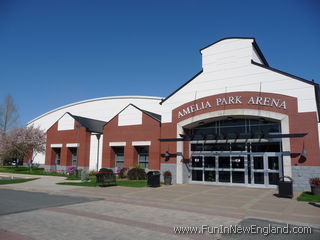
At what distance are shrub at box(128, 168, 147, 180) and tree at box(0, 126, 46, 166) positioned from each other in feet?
59.5

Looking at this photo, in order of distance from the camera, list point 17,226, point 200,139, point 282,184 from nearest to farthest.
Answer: point 17,226 → point 282,184 → point 200,139

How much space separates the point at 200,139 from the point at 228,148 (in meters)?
2.41

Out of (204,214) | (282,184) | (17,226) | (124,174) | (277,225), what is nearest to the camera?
(17,226)

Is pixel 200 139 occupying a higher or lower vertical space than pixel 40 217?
higher

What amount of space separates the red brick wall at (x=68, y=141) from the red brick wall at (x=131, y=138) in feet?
10.9

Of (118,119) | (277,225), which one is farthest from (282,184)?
(118,119)

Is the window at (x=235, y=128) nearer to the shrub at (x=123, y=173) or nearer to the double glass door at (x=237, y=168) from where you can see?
the double glass door at (x=237, y=168)

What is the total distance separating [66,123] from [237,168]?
72.7ft

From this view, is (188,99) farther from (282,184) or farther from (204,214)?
(204,214)

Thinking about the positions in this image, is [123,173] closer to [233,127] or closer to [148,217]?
[233,127]

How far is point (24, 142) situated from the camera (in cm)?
3431

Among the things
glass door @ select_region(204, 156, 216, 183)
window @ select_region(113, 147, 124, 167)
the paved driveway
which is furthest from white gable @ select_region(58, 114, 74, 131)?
the paved driveway

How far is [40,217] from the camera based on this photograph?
8.62m

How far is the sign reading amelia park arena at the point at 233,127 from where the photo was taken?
54.5 feet
